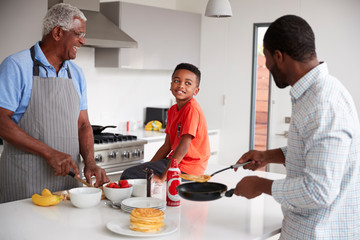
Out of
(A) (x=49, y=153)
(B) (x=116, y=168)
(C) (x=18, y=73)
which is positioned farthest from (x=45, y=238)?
(B) (x=116, y=168)

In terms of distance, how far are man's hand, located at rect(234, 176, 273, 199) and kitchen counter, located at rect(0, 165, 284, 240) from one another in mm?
165

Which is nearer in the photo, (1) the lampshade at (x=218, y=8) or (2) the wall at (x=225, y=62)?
(1) the lampshade at (x=218, y=8)

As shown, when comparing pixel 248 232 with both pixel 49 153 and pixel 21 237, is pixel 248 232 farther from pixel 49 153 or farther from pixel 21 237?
pixel 49 153

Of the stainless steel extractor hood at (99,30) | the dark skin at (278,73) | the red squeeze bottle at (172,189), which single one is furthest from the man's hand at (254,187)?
the stainless steel extractor hood at (99,30)

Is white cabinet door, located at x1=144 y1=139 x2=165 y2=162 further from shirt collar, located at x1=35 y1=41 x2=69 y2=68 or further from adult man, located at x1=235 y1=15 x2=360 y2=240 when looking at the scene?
adult man, located at x1=235 y1=15 x2=360 y2=240

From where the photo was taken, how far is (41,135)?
7.68 feet

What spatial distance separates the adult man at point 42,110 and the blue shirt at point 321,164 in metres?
1.04

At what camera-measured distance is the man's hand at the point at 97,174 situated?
2.25 m

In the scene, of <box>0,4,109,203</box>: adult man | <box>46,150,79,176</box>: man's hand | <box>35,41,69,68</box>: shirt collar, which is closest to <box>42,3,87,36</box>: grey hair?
<box>0,4,109,203</box>: adult man

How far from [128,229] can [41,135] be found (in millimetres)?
901

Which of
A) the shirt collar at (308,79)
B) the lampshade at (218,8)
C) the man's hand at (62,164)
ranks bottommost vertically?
the man's hand at (62,164)

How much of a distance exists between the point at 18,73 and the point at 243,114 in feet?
10.8

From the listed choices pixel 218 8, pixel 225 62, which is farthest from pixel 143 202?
pixel 225 62

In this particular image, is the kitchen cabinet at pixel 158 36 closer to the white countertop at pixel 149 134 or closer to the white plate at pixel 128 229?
the white countertop at pixel 149 134
